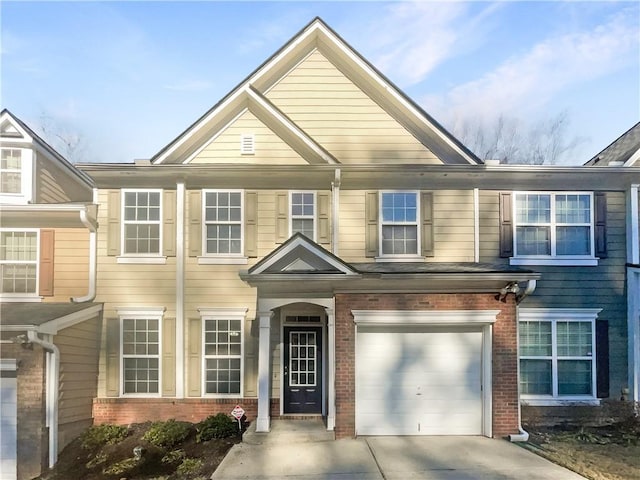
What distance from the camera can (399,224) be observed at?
37.3 feet

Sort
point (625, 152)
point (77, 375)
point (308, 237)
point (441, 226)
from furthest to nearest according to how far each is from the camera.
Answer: point (625, 152)
point (441, 226)
point (308, 237)
point (77, 375)

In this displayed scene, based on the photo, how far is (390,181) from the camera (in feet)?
37.2

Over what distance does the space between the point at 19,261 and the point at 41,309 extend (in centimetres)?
167

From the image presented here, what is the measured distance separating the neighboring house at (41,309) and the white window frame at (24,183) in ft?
0.07

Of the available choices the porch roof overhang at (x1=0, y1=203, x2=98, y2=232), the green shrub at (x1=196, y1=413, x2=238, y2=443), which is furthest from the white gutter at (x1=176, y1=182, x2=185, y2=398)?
the porch roof overhang at (x1=0, y1=203, x2=98, y2=232)

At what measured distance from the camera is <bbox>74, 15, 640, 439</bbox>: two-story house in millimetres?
10922

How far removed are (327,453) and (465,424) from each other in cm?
299

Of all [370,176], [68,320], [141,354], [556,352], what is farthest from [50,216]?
[556,352]

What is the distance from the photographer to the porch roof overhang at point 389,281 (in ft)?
30.4

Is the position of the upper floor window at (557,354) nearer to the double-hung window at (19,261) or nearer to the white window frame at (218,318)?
the white window frame at (218,318)

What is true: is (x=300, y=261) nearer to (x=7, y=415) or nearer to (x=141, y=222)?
(x=141, y=222)

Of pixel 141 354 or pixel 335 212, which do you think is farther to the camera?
pixel 335 212

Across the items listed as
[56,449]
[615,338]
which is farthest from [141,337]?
[615,338]

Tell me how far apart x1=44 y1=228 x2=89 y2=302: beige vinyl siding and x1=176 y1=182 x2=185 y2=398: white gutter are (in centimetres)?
212
